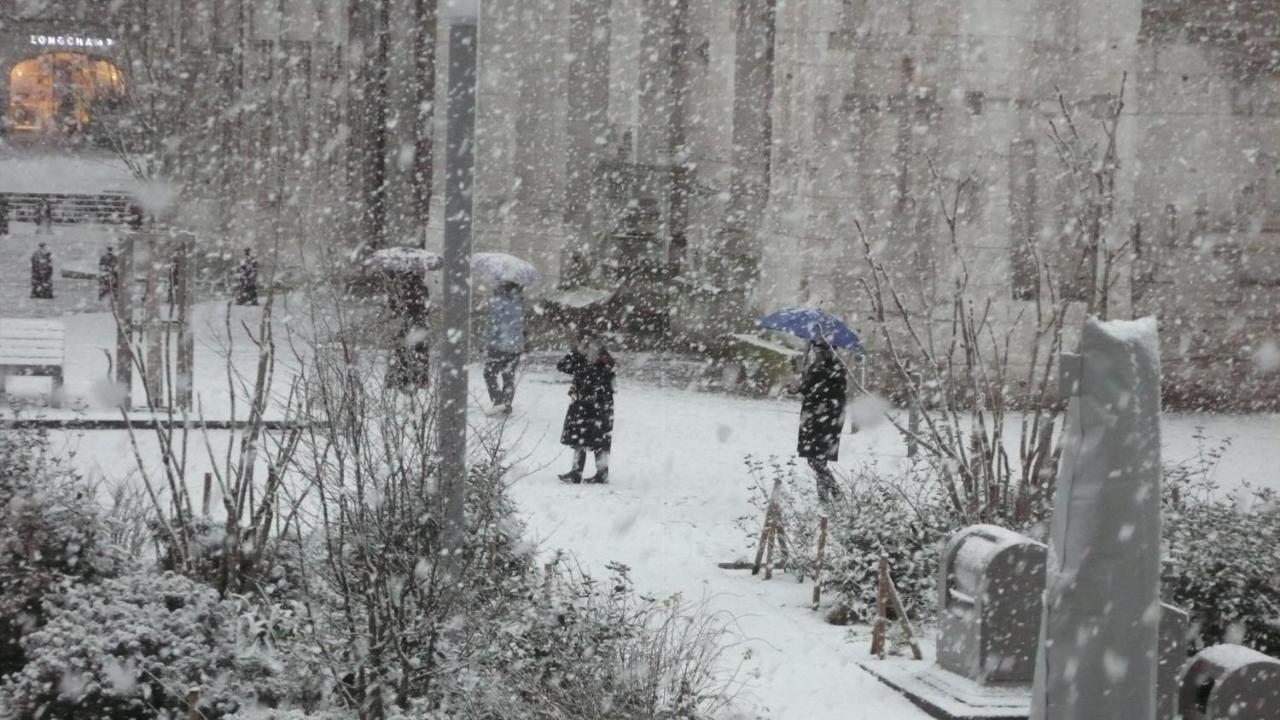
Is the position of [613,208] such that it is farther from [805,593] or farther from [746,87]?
[805,593]

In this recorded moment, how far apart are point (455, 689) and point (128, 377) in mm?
9657

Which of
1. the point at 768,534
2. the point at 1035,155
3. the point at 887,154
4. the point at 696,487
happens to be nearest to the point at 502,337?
the point at 696,487

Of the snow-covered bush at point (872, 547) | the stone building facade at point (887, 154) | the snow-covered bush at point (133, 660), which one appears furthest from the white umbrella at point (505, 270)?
the snow-covered bush at point (133, 660)

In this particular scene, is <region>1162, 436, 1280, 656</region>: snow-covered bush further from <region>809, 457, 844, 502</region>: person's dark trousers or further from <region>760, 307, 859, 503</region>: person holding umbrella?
<region>760, 307, 859, 503</region>: person holding umbrella

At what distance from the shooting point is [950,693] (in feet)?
25.6

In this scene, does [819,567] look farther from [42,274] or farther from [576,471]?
[42,274]

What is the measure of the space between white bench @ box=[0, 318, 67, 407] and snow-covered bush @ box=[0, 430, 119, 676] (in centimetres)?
752

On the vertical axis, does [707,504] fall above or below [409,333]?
below

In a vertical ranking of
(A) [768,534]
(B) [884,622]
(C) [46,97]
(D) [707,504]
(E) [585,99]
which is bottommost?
(D) [707,504]

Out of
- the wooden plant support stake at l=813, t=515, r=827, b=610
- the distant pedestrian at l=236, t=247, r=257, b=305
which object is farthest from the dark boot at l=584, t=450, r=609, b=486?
the distant pedestrian at l=236, t=247, r=257, b=305

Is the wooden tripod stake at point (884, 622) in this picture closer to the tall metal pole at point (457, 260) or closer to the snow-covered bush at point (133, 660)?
the tall metal pole at point (457, 260)

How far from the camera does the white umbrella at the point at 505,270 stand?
17281mm

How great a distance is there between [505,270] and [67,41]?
35.5 m

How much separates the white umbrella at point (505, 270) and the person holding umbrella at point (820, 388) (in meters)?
4.25
